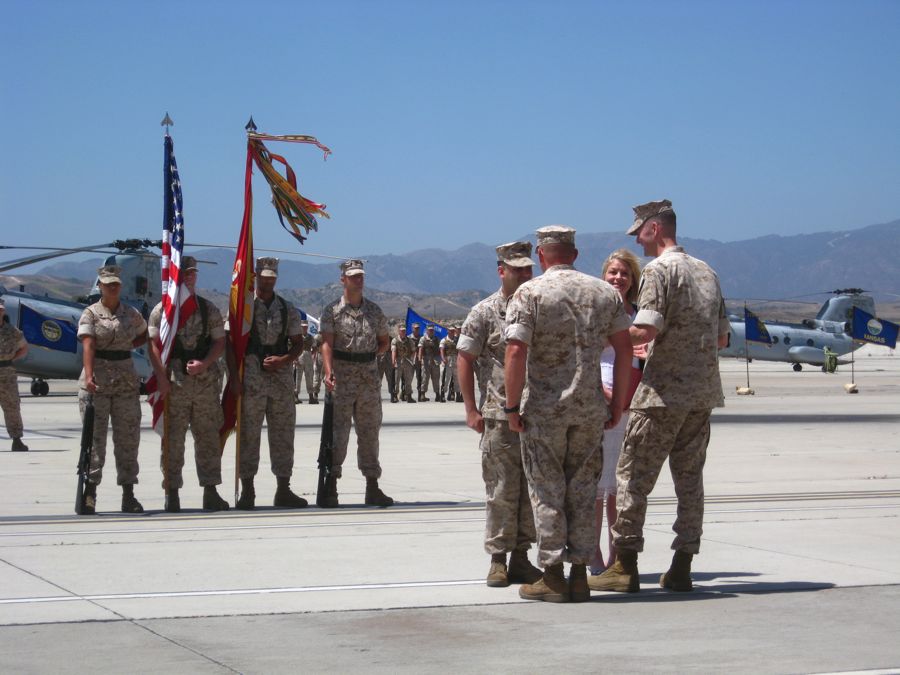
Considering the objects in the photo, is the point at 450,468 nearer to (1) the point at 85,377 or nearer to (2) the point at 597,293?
(1) the point at 85,377

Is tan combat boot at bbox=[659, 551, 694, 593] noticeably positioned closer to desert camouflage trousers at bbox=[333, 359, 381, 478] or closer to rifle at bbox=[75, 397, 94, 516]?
desert camouflage trousers at bbox=[333, 359, 381, 478]

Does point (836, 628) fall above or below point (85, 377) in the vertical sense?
below

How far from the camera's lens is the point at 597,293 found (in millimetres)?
6797

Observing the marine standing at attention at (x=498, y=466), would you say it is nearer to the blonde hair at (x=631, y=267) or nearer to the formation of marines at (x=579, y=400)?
the formation of marines at (x=579, y=400)

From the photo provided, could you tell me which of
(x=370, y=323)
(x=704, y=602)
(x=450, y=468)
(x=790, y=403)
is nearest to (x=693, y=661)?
(x=704, y=602)

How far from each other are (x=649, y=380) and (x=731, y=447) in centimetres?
1003

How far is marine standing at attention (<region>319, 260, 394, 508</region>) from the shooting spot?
10.9 meters

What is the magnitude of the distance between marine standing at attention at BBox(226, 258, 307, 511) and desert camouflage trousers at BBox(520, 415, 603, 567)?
447cm

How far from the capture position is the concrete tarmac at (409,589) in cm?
543

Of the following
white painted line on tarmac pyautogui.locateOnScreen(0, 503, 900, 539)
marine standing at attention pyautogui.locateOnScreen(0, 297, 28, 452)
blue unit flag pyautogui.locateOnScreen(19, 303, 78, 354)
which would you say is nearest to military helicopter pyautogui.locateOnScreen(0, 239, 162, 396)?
blue unit flag pyautogui.locateOnScreen(19, 303, 78, 354)

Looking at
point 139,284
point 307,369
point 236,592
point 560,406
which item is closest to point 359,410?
point 236,592

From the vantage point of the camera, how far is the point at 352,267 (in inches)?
428

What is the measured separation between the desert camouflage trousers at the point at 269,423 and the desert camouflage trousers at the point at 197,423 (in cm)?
25

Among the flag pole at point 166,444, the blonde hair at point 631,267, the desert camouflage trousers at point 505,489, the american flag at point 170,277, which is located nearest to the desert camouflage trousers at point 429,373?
the american flag at point 170,277
